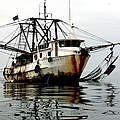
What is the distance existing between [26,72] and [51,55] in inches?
354

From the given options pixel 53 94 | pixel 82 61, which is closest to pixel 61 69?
pixel 82 61

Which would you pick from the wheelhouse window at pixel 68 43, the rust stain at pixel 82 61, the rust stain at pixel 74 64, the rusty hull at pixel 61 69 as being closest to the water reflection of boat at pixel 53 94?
the rust stain at pixel 74 64

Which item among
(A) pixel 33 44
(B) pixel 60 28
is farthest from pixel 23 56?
(B) pixel 60 28

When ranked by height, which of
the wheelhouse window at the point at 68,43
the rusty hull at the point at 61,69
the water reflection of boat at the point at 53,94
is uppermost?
the wheelhouse window at the point at 68,43

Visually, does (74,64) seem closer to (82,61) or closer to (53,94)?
(82,61)

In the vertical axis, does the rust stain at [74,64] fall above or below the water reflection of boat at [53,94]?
above

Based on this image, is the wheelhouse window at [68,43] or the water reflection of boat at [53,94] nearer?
the water reflection of boat at [53,94]

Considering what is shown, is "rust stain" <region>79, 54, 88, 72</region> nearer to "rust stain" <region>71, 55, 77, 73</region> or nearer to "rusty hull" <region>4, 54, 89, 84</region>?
"rusty hull" <region>4, 54, 89, 84</region>

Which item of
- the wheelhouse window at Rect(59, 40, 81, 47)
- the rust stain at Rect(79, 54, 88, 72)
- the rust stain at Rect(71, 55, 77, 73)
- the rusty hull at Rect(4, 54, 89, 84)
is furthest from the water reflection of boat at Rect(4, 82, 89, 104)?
the wheelhouse window at Rect(59, 40, 81, 47)

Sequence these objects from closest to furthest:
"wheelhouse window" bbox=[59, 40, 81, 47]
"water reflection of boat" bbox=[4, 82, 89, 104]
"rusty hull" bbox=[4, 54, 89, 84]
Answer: "water reflection of boat" bbox=[4, 82, 89, 104] < "rusty hull" bbox=[4, 54, 89, 84] < "wheelhouse window" bbox=[59, 40, 81, 47]

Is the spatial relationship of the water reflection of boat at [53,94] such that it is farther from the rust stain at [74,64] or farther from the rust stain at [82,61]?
the rust stain at [82,61]

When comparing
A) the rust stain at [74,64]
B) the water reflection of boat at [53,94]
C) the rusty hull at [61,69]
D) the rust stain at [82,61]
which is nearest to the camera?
the water reflection of boat at [53,94]

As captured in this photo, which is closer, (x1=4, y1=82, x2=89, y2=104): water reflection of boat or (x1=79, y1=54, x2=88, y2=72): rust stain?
(x1=4, y1=82, x2=89, y2=104): water reflection of boat

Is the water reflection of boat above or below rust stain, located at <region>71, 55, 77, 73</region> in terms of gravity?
below
